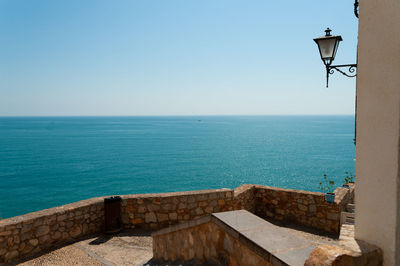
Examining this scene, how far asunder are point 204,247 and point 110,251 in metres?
3.37

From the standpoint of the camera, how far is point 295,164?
52.7 m

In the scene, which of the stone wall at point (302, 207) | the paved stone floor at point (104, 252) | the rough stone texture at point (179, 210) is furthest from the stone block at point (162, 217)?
the stone wall at point (302, 207)

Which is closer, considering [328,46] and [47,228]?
[328,46]

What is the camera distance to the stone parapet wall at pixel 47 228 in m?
5.84

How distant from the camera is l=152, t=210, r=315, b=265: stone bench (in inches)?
105

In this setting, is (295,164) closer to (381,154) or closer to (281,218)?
(281,218)

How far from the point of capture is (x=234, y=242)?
3314mm

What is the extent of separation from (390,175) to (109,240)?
6.65 m

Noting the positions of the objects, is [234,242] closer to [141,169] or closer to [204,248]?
[204,248]

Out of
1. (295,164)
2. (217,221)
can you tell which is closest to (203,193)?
(217,221)

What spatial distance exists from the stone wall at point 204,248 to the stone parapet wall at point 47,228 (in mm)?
2762

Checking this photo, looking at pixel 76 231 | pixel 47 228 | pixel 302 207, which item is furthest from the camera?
pixel 302 207

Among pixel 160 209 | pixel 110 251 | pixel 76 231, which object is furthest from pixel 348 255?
pixel 76 231

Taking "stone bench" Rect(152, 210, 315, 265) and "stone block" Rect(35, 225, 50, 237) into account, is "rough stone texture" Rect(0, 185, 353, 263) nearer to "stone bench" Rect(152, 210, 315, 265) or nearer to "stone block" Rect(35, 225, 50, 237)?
"stone block" Rect(35, 225, 50, 237)
